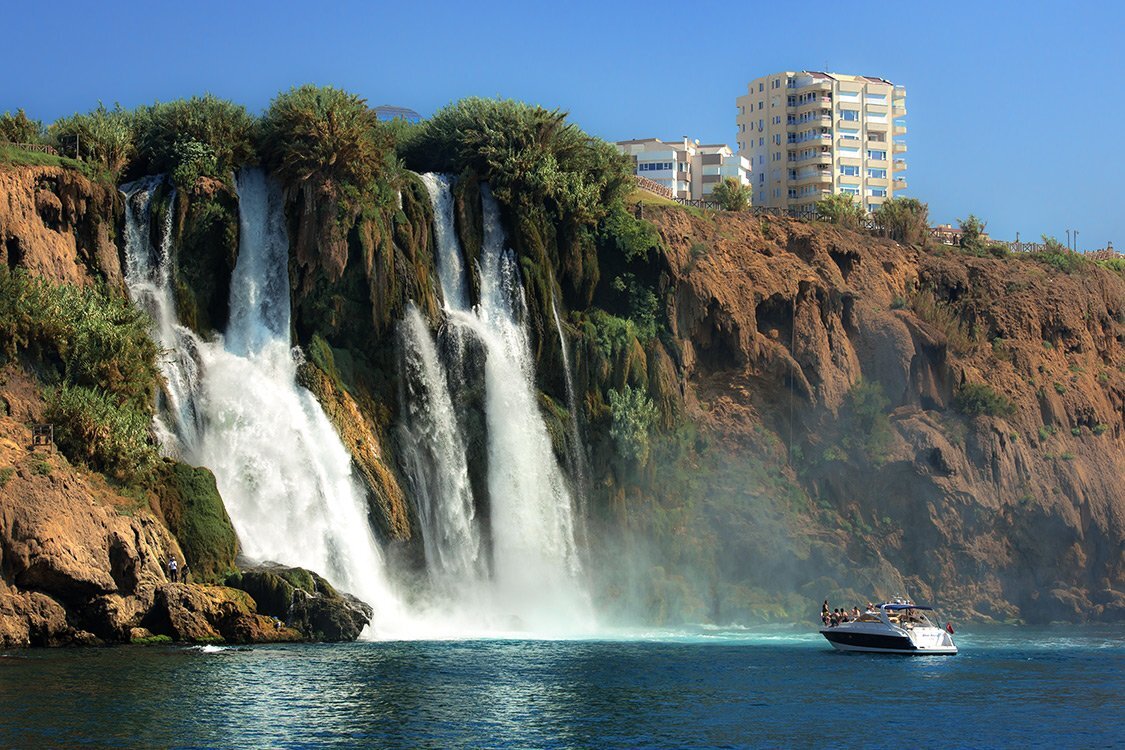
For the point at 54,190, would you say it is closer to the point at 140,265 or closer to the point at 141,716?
the point at 140,265

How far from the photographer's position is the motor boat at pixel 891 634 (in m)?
59.2

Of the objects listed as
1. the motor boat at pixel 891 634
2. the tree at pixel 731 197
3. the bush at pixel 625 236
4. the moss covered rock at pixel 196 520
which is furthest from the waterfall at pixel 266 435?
the tree at pixel 731 197

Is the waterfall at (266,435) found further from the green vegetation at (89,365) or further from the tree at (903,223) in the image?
the tree at (903,223)

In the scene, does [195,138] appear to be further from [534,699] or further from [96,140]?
[534,699]

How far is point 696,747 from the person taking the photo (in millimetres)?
36594

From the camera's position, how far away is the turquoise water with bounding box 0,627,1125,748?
121 ft

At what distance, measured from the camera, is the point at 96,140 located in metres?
68.2

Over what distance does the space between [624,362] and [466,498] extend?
12.0m

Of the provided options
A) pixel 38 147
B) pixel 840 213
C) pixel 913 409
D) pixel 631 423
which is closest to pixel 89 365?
pixel 38 147

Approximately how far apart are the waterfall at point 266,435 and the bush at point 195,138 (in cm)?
166

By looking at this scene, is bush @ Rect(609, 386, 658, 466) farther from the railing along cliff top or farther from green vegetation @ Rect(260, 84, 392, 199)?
the railing along cliff top

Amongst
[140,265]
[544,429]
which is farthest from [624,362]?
[140,265]

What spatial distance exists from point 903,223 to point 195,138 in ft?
155

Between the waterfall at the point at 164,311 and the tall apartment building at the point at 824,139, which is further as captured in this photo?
the tall apartment building at the point at 824,139
